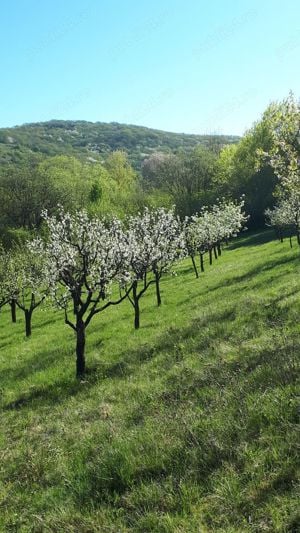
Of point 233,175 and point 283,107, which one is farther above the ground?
point 233,175

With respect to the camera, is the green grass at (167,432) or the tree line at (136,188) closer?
the green grass at (167,432)

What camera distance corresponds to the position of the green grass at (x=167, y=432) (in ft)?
21.1

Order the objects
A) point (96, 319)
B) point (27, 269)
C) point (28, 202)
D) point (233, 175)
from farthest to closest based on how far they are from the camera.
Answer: point (233, 175)
point (28, 202)
point (27, 269)
point (96, 319)

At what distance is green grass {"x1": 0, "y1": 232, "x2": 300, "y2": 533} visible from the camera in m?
6.43

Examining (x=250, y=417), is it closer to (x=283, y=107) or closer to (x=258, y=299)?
(x=258, y=299)

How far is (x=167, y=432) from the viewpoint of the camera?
30.0 feet

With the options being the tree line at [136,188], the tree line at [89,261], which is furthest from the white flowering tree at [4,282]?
the tree line at [136,188]

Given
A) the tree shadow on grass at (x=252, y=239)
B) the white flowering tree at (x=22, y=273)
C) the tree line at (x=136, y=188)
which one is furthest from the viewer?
the tree line at (x=136, y=188)

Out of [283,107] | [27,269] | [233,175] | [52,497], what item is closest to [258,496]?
[52,497]

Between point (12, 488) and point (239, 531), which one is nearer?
point (239, 531)

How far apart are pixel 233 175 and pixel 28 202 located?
42.7 metres

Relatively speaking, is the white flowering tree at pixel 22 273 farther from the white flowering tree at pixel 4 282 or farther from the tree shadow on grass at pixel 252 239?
the tree shadow on grass at pixel 252 239

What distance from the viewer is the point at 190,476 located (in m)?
7.21

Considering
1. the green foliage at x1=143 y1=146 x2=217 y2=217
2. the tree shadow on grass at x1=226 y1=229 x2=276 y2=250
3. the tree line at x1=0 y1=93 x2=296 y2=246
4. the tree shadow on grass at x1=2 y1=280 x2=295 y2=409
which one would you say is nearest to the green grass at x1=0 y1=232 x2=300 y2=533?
the tree shadow on grass at x1=2 y1=280 x2=295 y2=409
